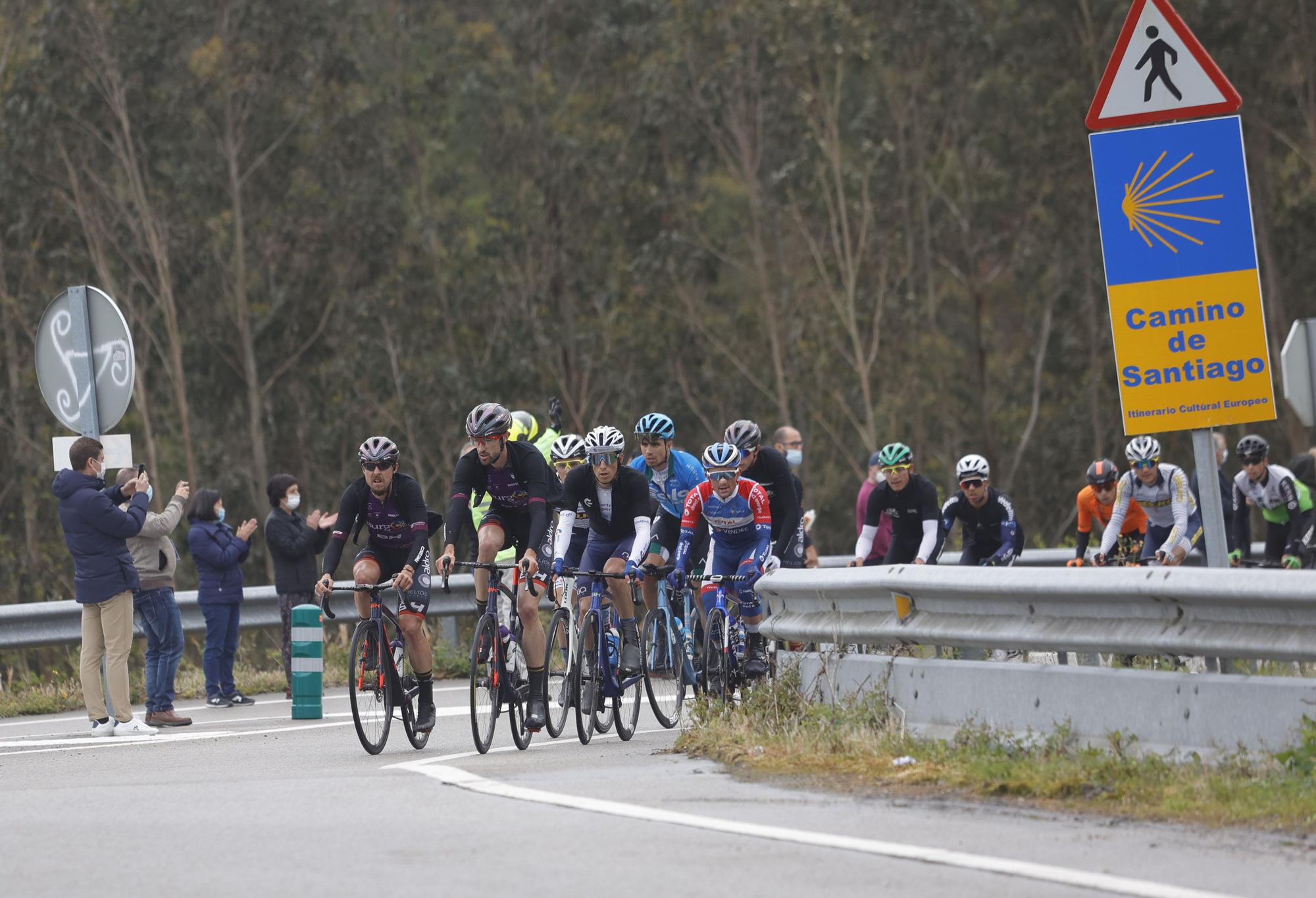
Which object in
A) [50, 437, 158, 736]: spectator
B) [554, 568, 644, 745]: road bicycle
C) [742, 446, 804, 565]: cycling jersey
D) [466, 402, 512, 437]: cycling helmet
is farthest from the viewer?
[50, 437, 158, 736]: spectator

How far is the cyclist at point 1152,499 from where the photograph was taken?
15.8 m

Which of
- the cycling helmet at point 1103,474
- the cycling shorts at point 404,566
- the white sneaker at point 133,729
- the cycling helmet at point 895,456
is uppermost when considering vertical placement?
the cycling helmet at point 895,456

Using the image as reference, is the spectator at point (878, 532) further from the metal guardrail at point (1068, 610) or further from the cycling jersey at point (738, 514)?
the metal guardrail at point (1068, 610)

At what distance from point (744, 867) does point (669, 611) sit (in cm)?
602

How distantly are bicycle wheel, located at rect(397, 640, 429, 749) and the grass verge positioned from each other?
5.97ft

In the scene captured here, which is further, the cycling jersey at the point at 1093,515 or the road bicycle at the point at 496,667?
the cycling jersey at the point at 1093,515

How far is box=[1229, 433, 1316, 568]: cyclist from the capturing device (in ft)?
61.1

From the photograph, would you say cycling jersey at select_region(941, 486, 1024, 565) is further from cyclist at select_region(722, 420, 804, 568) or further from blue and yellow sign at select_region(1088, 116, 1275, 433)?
blue and yellow sign at select_region(1088, 116, 1275, 433)

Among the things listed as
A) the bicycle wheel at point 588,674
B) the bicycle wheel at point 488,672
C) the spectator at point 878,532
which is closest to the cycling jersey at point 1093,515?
the spectator at point 878,532

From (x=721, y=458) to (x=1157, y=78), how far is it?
4774mm

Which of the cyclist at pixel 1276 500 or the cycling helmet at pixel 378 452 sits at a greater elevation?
the cycling helmet at pixel 378 452

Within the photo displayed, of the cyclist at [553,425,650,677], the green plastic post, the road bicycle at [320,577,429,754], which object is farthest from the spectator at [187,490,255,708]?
the road bicycle at [320,577,429,754]

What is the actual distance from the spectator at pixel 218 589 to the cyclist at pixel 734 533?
5508 millimetres

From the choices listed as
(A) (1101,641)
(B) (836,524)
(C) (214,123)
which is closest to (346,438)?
(C) (214,123)
